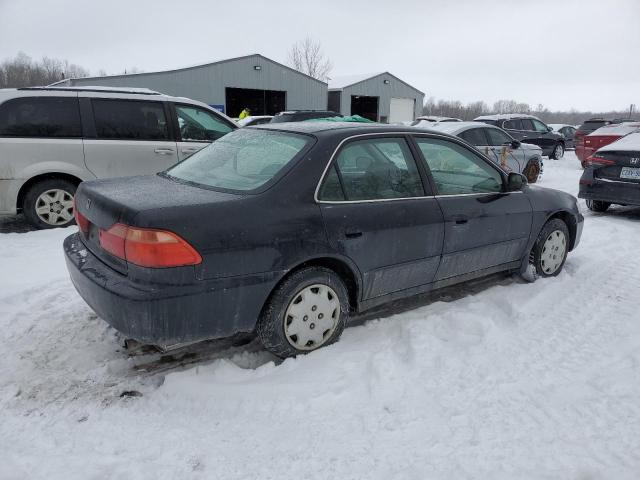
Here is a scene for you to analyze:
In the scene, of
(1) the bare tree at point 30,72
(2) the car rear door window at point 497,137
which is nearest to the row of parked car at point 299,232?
(2) the car rear door window at point 497,137

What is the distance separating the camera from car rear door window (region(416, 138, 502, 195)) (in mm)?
3777

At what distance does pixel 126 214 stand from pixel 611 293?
4171mm

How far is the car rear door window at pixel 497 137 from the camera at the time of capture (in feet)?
34.8

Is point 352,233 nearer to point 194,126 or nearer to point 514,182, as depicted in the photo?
point 514,182

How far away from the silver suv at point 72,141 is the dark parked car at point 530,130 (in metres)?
12.9

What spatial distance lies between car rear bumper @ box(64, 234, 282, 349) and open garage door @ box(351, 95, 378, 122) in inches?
1338

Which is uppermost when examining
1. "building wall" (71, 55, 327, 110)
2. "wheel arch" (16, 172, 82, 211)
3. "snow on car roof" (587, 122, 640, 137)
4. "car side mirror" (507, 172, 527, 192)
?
"building wall" (71, 55, 327, 110)

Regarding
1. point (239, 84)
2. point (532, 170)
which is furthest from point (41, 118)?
point (239, 84)

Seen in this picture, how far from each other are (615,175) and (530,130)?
10.7 m

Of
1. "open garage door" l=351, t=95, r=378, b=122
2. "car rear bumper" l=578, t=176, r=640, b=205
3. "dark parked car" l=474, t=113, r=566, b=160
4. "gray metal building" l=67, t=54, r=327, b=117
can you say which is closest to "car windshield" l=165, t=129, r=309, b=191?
"car rear bumper" l=578, t=176, r=640, b=205

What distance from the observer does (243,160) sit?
3.40 meters

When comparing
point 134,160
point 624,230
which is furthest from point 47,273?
point 624,230

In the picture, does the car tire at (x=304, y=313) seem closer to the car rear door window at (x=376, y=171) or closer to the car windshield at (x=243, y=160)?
the car rear door window at (x=376, y=171)

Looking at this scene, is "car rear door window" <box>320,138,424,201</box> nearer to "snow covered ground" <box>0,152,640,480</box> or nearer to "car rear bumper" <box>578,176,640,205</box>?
"snow covered ground" <box>0,152,640,480</box>
